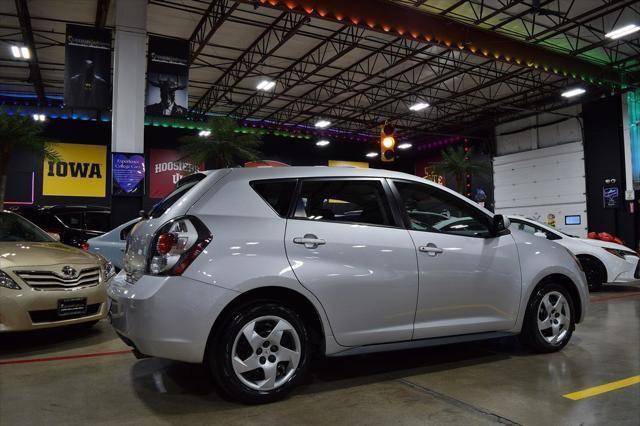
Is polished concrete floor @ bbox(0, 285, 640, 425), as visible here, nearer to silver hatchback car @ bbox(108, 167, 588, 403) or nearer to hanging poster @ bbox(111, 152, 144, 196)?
silver hatchback car @ bbox(108, 167, 588, 403)

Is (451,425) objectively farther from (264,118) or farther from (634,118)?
(264,118)

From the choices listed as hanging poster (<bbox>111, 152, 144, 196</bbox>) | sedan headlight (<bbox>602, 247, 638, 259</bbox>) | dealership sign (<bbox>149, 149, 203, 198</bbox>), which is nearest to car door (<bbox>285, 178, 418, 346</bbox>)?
sedan headlight (<bbox>602, 247, 638, 259</bbox>)

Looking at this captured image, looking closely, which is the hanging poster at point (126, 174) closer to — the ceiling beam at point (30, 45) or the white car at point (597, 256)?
the ceiling beam at point (30, 45)

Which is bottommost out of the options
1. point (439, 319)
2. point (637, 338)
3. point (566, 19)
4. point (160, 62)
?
point (637, 338)

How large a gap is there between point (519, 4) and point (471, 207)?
42.2ft

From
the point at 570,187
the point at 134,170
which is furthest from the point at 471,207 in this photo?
the point at 570,187

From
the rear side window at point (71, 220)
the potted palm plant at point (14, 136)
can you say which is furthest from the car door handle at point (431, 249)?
the potted palm plant at point (14, 136)

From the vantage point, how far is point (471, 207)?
13.0 feet

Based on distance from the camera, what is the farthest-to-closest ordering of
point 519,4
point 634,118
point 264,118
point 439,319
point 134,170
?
point 264,118, point 634,118, point 519,4, point 134,170, point 439,319

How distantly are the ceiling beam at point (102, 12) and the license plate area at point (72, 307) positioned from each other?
10.8 metres

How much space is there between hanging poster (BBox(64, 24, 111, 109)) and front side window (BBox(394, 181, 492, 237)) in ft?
28.6

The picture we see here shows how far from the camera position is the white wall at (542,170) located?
2232 centimetres

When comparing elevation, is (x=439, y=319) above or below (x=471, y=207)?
below

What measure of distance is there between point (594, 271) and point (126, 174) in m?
9.47
